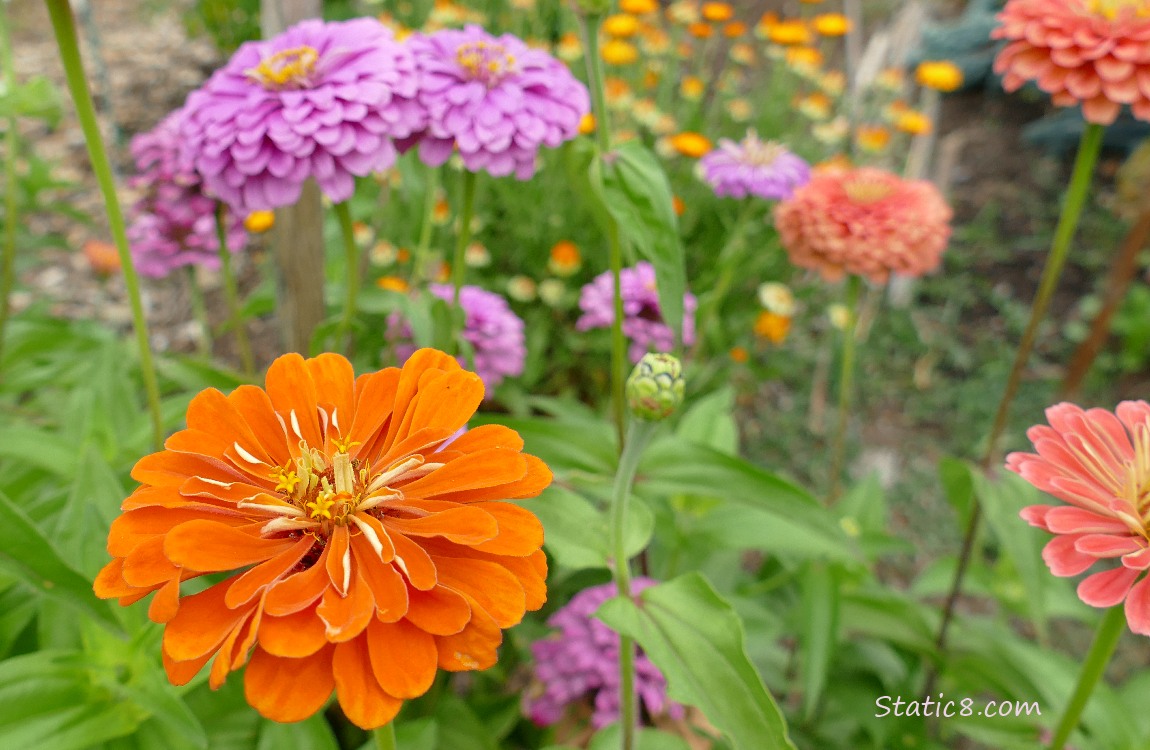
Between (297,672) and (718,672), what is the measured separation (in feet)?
1.21

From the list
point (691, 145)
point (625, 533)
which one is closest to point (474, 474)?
point (625, 533)

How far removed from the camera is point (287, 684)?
0.50 metres

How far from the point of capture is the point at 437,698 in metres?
1.11

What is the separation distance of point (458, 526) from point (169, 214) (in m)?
1.04

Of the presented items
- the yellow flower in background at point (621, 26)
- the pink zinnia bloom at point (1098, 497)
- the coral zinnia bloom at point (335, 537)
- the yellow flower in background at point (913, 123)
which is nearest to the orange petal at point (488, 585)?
the coral zinnia bloom at point (335, 537)

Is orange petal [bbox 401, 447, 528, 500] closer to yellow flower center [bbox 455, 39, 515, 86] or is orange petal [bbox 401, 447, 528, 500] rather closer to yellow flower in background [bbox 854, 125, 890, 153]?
yellow flower center [bbox 455, 39, 515, 86]

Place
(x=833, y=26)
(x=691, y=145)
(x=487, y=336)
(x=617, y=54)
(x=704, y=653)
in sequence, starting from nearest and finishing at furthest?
(x=704, y=653)
(x=487, y=336)
(x=691, y=145)
(x=617, y=54)
(x=833, y=26)

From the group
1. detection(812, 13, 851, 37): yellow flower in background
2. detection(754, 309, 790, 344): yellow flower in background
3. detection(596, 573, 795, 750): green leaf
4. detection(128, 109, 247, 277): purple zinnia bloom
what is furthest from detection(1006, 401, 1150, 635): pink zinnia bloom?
detection(812, 13, 851, 37): yellow flower in background

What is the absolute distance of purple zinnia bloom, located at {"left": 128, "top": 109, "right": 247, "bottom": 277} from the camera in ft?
4.04

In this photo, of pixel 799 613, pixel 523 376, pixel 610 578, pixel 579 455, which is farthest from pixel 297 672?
pixel 523 376

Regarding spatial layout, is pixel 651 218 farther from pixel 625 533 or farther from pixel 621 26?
pixel 621 26

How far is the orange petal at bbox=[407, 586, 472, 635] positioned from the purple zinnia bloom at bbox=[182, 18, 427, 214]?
0.53 meters

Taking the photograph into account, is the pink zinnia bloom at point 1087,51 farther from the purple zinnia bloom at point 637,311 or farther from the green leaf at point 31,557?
the green leaf at point 31,557

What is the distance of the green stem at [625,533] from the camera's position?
2.31ft
